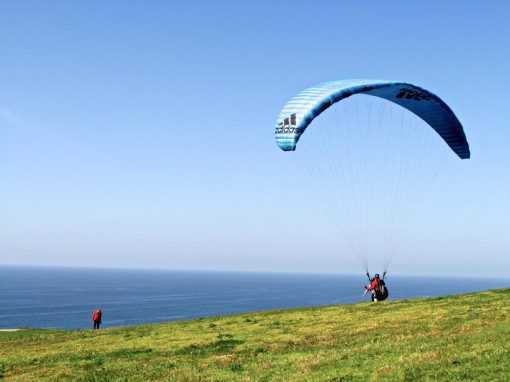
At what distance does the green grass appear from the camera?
14.0m

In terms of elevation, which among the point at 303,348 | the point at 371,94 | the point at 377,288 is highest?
the point at 371,94

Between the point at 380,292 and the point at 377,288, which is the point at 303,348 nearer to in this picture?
the point at 377,288

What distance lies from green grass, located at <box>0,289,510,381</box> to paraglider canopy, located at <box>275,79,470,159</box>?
29.3 ft

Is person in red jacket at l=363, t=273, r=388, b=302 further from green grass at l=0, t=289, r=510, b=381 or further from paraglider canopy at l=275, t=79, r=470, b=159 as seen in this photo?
paraglider canopy at l=275, t=79, r=470, b=159

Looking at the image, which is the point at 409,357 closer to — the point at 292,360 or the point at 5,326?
the point at 292,360

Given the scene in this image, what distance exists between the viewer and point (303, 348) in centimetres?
1956

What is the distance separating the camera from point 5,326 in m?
129

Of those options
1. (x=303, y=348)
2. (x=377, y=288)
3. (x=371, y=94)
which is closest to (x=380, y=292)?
(x=377, y=288)

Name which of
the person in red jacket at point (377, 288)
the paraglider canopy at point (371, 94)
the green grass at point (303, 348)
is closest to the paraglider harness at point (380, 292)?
the person in red jacket at point (377, 288)

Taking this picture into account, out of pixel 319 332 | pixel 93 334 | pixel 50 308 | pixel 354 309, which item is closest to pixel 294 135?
pixel 319 332

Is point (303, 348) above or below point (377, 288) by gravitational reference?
below

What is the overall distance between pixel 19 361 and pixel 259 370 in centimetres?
1222

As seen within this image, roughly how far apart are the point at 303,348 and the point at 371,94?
14887 millimetres

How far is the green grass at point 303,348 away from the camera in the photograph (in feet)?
45.9
